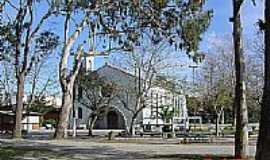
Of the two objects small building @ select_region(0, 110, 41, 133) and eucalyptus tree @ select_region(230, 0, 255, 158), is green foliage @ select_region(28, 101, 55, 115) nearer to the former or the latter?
small building @ select_region(0, 110, 41, 133)

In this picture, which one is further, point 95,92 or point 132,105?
point 132,105

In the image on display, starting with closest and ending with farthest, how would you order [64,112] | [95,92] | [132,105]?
[64,112] → [95,92] → [132,105]

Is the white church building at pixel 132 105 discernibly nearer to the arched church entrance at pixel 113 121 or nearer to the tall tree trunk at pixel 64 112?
the arched church entrance at pixel 113 121

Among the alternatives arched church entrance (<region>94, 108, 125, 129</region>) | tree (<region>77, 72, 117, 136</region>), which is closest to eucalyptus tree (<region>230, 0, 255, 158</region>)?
tree (<region>77, 72, 117, 136</region>)

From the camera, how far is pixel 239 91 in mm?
22875

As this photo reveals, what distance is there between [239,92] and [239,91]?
0.14ft

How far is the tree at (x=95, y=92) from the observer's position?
2144 inches

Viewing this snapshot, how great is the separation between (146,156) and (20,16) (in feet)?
65.4

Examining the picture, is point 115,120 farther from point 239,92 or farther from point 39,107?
point 239,92

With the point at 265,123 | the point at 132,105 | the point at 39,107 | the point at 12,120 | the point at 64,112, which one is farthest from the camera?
the point at 39,107

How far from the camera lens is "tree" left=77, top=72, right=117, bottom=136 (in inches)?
2144

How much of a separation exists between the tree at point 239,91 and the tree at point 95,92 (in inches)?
1245

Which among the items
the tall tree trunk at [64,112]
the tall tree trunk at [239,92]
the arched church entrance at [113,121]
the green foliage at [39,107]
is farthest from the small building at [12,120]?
the tall tree trunk at [239,92]

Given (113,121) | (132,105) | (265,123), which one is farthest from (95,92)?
(265,123)
